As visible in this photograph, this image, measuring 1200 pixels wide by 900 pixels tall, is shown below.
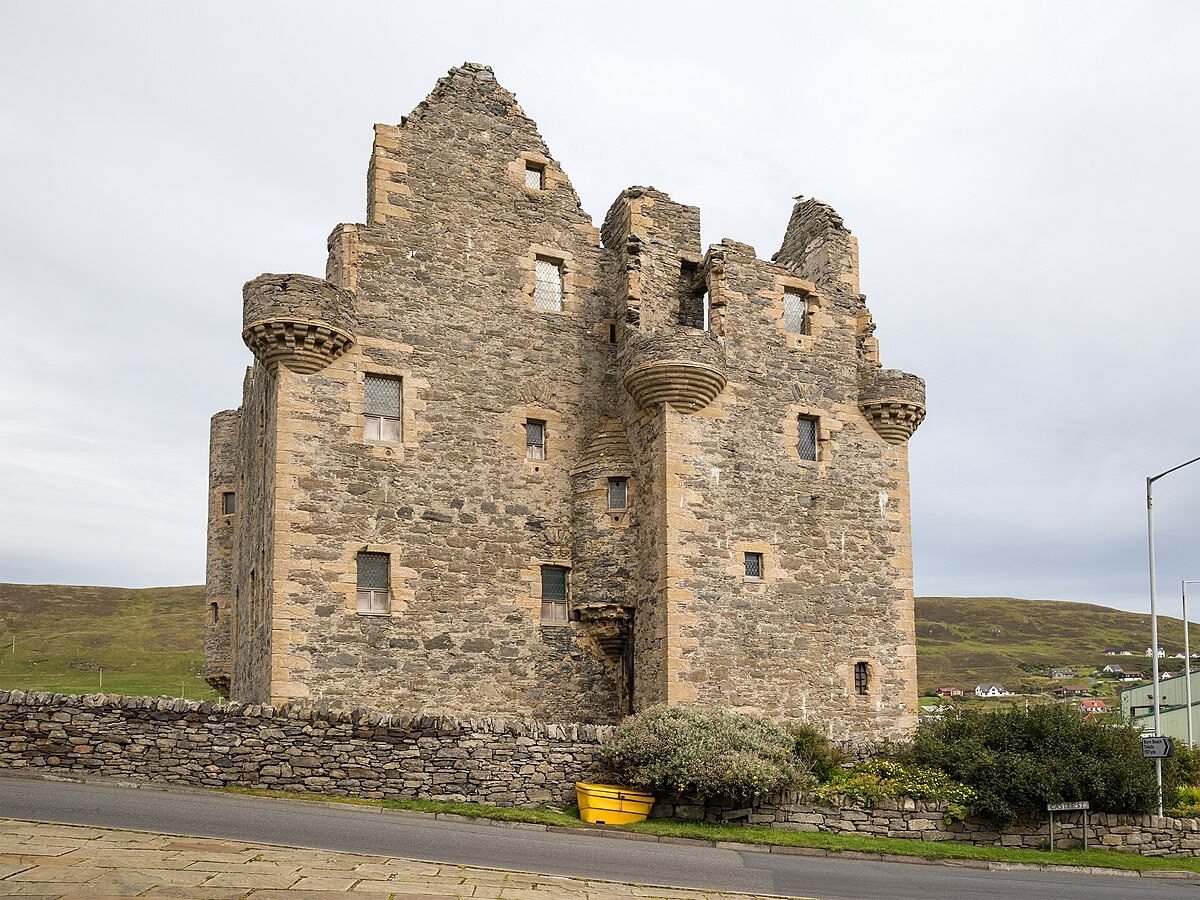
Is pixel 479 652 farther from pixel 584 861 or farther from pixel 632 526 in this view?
pixel 584 861

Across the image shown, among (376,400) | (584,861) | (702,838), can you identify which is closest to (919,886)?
(702,838)

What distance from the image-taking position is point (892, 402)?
1094 inches

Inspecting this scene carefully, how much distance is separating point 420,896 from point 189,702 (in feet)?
27.6

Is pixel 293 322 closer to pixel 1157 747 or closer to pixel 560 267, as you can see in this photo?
pixel 560 267

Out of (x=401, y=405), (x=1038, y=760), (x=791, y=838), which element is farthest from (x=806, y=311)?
(x=791, y=838)

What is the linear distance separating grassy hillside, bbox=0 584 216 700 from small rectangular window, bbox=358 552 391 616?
85.2 ft

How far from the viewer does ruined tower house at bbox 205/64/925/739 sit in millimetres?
23250

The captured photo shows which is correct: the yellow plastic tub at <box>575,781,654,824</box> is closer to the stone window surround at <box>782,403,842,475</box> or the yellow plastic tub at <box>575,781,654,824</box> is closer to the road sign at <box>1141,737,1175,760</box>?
the road sign at <box>1141,737,1175,760</box>

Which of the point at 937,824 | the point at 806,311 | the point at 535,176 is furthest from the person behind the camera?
the point at 806,311

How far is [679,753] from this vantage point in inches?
746

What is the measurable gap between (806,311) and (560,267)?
646cm

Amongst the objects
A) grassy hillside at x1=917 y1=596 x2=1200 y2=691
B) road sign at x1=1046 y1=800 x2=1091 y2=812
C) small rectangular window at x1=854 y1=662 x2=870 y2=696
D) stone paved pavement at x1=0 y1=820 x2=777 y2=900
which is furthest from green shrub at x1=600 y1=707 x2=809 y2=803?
grassy hillside at x1=917 y1=596 x2=1200 y2=691

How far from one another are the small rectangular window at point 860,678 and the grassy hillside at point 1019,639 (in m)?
56.0

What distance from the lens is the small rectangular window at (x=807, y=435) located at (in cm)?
2702
